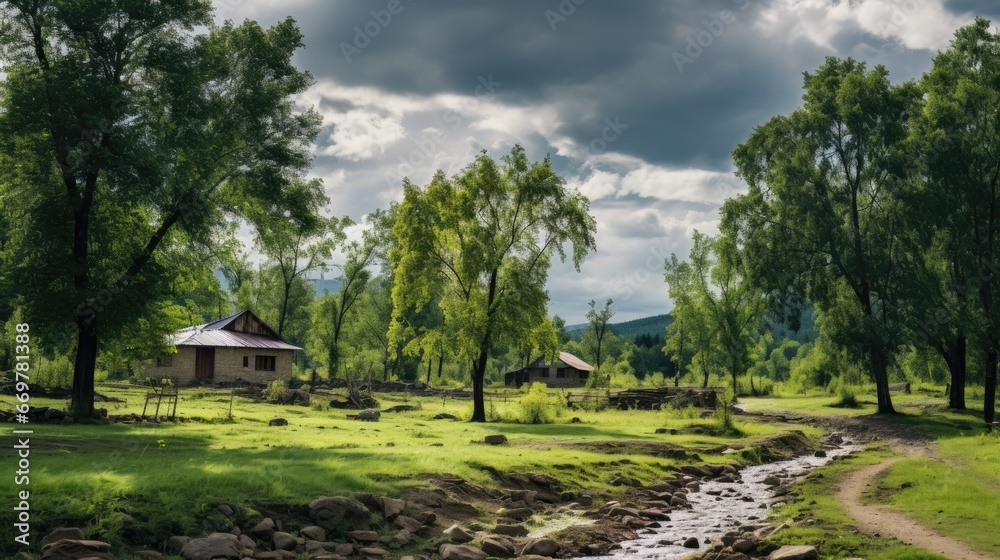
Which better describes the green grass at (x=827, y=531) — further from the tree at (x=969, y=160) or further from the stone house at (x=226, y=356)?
the stone house at (x=226, y=356)

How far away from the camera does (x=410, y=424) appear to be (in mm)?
33812

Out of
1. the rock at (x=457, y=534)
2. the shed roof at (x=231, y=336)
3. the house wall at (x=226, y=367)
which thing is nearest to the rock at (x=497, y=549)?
the rock at (x=457, y=534)

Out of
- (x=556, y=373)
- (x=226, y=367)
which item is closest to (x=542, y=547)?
(x=226, y=367)

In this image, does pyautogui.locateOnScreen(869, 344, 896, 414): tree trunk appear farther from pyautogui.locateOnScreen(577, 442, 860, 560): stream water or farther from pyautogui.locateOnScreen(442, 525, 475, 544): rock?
pyautogui.locateOnScreen(442, 525, 475, 544): rock

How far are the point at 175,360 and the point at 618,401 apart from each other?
118 feet

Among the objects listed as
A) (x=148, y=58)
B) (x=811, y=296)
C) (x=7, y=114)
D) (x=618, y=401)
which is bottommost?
(x=618, y=401)

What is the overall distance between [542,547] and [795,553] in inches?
182

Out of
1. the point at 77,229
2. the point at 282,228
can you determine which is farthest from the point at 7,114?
the point at 282,228

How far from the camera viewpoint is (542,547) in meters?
14.4

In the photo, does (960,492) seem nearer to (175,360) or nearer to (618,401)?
(618,401)

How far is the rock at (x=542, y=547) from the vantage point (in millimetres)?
14328

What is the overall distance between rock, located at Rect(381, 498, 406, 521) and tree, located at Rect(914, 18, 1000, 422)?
3294cm

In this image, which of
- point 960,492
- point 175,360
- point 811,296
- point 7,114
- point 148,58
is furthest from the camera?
point 175,360

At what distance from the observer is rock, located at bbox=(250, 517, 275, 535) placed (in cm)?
1348
